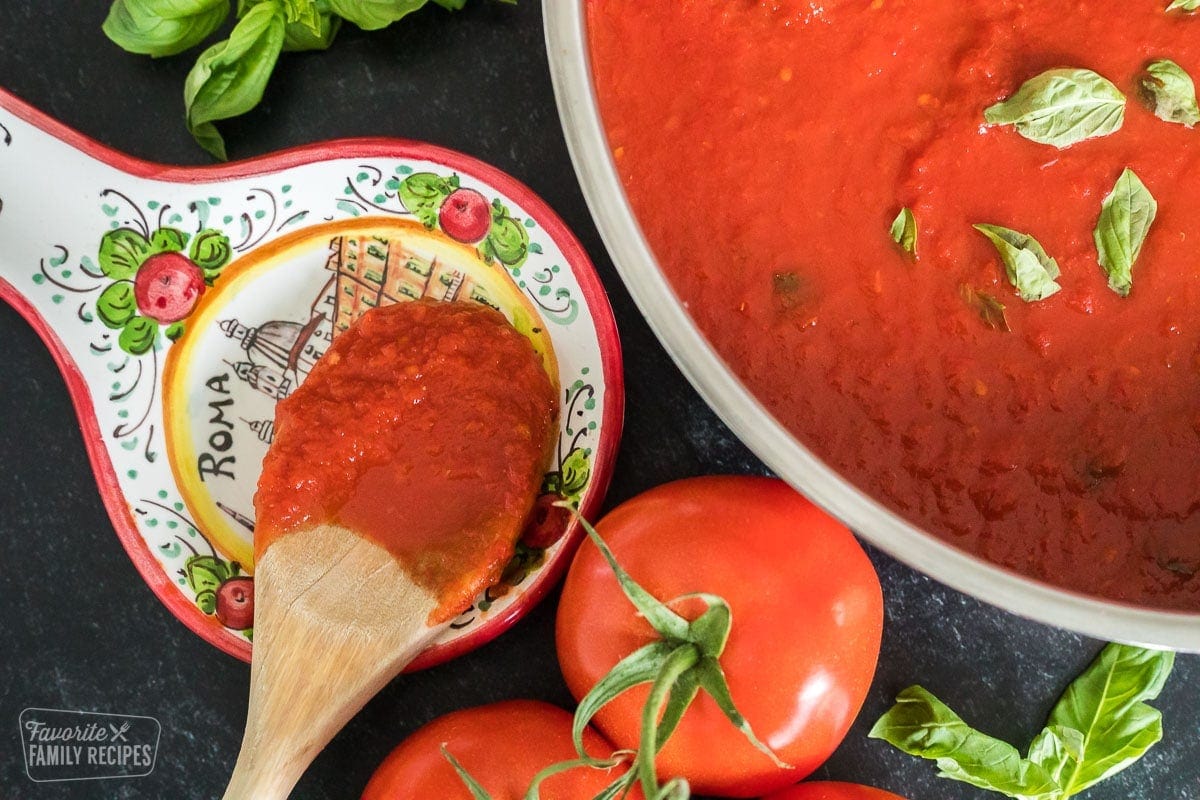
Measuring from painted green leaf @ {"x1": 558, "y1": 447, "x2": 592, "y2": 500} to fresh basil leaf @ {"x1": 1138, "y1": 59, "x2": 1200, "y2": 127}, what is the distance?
2.40ft

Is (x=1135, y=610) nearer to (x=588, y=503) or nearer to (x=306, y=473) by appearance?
(x=588, y=503)

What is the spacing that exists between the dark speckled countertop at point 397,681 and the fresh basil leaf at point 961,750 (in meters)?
0.04

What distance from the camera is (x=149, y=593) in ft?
4.32

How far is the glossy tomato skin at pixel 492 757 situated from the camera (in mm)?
1067

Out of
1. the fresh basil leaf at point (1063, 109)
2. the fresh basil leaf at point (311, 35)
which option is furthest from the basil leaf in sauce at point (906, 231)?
the fresh basil leaf at point (311, 35)

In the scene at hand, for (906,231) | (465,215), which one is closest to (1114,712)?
(906,231)

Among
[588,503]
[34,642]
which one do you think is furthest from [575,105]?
[34,642]

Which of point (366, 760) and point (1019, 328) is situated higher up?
point (1019, 328)

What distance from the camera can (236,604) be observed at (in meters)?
1.27

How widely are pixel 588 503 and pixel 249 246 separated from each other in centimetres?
56

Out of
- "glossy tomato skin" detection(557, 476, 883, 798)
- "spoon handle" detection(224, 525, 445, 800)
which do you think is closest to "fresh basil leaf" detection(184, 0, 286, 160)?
"spoon handle" detection(224, 525, 445, 800)

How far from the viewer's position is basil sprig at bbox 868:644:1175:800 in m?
1.20

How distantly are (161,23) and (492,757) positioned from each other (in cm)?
96
